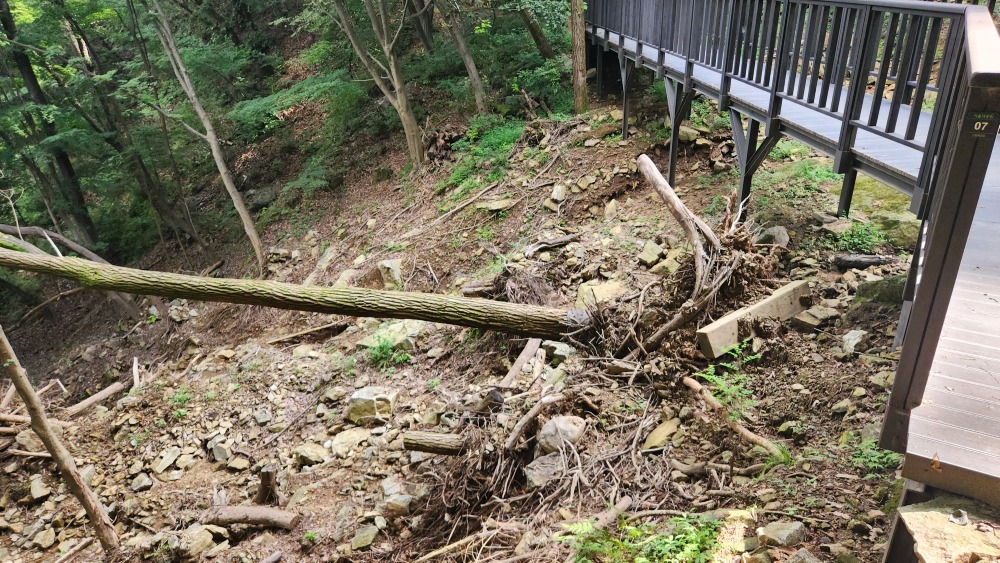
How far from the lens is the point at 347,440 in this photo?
676 centimetres

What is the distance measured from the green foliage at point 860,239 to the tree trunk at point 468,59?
9308 mm

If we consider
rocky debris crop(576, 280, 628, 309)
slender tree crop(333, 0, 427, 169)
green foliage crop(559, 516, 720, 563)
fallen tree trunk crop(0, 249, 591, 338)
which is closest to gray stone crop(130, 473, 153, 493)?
fallen tree trunk crop(0, 249, 591, 338)

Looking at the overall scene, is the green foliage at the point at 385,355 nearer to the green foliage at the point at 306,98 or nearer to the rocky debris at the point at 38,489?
the rocky debris at the point at 38,489

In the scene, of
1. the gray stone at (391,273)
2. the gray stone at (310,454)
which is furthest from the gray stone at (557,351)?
the gray stone at (391,273)

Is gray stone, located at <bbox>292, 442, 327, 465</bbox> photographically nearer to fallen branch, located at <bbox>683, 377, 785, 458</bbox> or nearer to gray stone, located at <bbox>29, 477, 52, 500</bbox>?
gray stone, located at <bbox>29, 477, 52, 500</bbox>

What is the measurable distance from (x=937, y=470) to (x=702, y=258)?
11.5 feet

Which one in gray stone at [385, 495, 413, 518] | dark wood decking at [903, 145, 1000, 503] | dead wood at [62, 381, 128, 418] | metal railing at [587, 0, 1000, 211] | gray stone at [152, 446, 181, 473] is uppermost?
metal railing at [587, 0, 1000, 211]

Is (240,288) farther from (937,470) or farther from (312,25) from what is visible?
(312,25)

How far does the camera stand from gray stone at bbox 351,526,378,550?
5.06 m

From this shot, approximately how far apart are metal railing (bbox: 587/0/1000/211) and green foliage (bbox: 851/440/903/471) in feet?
5.79

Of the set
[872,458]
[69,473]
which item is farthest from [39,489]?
[872,458]

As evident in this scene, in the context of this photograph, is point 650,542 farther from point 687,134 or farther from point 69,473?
point 687,134

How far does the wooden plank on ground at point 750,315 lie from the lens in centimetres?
494

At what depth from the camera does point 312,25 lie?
14953 mm
